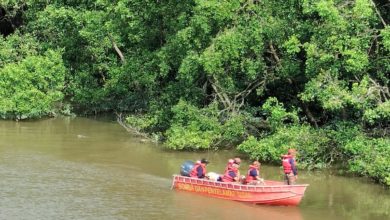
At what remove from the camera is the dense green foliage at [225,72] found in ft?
77.8

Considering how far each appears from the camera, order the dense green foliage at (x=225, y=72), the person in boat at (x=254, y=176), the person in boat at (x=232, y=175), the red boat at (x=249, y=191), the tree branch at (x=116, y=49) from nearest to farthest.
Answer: the red boat at (x=249, y=191) → the person in boat at (x=254, y=176) → the person in boat at (x=232, y=175) → the dense green foliage at (x=225, y=72) → the tree branch at (x=116, y=49)

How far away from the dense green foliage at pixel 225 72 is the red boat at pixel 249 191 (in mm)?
3844

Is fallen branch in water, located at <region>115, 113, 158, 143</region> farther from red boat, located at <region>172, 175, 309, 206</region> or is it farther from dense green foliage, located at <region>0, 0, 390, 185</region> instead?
red boat, located at <region>172, 175, 309, 206</region>

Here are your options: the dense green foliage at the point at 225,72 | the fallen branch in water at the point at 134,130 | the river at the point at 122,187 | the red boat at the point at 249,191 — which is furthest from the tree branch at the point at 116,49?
the red boat at the point at 249,191

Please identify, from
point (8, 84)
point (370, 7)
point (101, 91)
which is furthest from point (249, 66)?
point (8, 84)

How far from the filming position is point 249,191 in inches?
814

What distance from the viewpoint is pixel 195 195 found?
71.8ft

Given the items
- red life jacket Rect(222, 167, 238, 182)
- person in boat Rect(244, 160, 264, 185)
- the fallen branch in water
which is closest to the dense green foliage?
the fallen branch in water

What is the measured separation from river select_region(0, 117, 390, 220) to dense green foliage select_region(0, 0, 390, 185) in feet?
3.09

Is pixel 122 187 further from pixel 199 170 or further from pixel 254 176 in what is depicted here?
pixel 254 176

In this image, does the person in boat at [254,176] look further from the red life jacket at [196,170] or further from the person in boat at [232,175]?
the red life jacket at [196,170]

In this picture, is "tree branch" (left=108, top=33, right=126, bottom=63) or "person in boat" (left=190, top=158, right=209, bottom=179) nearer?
"person in boat" (left=190, top=158, right=209, bottom=179)

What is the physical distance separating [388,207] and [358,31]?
679cm

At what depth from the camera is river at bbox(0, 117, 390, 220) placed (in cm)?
2002
